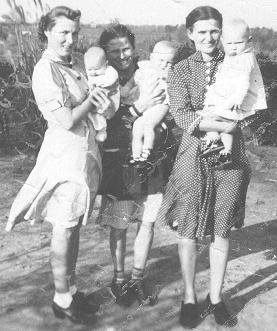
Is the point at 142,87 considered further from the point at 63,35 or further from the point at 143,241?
the point at 143,241

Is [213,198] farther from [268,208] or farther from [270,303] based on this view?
[268,208]

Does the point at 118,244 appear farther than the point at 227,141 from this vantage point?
Yes

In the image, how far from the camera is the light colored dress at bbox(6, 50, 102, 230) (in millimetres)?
2543

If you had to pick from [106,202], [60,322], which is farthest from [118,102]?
[60,322]

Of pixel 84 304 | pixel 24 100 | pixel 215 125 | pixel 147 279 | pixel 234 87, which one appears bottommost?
pixel 147 279

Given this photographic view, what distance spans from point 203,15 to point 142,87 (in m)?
0.55

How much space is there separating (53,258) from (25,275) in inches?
36.2

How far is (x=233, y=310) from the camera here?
3189 mm

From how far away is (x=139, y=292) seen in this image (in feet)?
10.5

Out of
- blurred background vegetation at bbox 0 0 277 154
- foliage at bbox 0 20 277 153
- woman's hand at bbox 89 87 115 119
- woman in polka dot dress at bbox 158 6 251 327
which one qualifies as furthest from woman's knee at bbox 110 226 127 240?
blurred background vegetation at bbox 0 0 277 154

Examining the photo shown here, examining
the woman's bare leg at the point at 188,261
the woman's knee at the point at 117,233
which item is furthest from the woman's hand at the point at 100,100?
the woman's bare leg at the point at 188,261

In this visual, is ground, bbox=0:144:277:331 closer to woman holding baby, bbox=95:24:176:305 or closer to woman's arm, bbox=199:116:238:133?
woman holding baby, bbox=95:24:176:305

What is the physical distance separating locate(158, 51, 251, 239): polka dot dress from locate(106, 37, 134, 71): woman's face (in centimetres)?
31

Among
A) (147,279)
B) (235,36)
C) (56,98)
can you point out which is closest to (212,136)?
(235,36)
